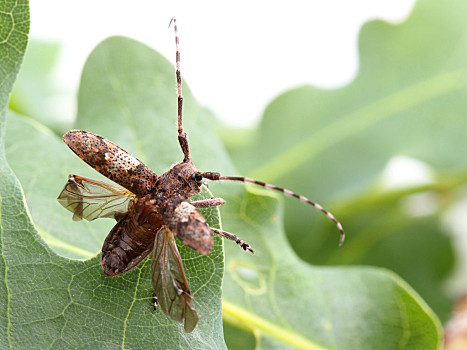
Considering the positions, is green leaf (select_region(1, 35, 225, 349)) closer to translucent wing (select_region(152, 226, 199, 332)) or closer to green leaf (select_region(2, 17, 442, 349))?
translucent wing (select_region(152, 226, 199, 332))

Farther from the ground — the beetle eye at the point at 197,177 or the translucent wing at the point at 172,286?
the beetle eye at the point at 197,177

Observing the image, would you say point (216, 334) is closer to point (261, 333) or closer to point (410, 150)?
point (261, 333)

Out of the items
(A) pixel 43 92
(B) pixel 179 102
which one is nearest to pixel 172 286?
(B) pixel 179 102

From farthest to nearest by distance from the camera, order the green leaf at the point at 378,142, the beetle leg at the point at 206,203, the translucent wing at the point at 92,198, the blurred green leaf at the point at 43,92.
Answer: the blurred green leaf at the point at 43,92, the green leaf at the point at 378,142, the translucent wing at the point at 92,198, the beetle leg at the point at 206,203

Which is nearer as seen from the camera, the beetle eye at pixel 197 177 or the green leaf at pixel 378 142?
the beetle eye at pixel 197 177

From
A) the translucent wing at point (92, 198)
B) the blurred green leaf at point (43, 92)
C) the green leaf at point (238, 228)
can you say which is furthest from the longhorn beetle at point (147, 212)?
the blurred green leaf at point (43, 92)

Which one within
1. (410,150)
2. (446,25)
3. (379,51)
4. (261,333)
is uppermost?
(446,25)

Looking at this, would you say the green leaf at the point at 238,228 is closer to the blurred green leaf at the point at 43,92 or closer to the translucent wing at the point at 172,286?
the translucent wing at the point at 172,286

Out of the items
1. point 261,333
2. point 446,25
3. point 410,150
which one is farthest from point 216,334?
point 446,25

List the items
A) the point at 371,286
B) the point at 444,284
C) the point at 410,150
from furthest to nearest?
the point at 444,284 < the point at 410,150 < the point at 371,286
